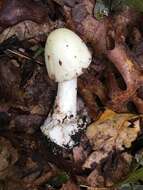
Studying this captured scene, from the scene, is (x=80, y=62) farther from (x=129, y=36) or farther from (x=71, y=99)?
(x=129, y=36)

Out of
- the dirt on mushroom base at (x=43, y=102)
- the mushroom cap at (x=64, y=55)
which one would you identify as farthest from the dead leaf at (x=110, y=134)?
the mushroom cap at (x=64, y=55)

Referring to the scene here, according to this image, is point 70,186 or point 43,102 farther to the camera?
point 43,102

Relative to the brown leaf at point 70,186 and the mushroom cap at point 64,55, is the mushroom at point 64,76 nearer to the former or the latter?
the mushroom cap at point 64,55

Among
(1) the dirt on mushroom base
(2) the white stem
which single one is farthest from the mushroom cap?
(1) the dirt on mushroom base

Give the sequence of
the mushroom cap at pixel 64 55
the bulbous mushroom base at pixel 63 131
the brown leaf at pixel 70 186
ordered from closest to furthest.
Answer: the mushroom cap at pixel 64 55
the brown leaf at pixel 70 186
the bulbous mushroom base at pixel 63 131

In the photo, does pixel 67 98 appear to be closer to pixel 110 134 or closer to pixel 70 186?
pixel 110 134

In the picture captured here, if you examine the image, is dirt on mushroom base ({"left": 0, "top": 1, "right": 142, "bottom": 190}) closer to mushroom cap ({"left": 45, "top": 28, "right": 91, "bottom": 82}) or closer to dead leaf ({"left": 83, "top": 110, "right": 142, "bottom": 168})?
dead leaf ({"left": 83, "top": 110, "right": 142, "bottom": 168})

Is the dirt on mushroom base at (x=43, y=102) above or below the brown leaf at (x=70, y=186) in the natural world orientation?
above

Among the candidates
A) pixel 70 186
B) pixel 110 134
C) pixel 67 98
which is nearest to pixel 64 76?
pixel 67 98

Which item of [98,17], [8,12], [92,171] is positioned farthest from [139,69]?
[8,12]
